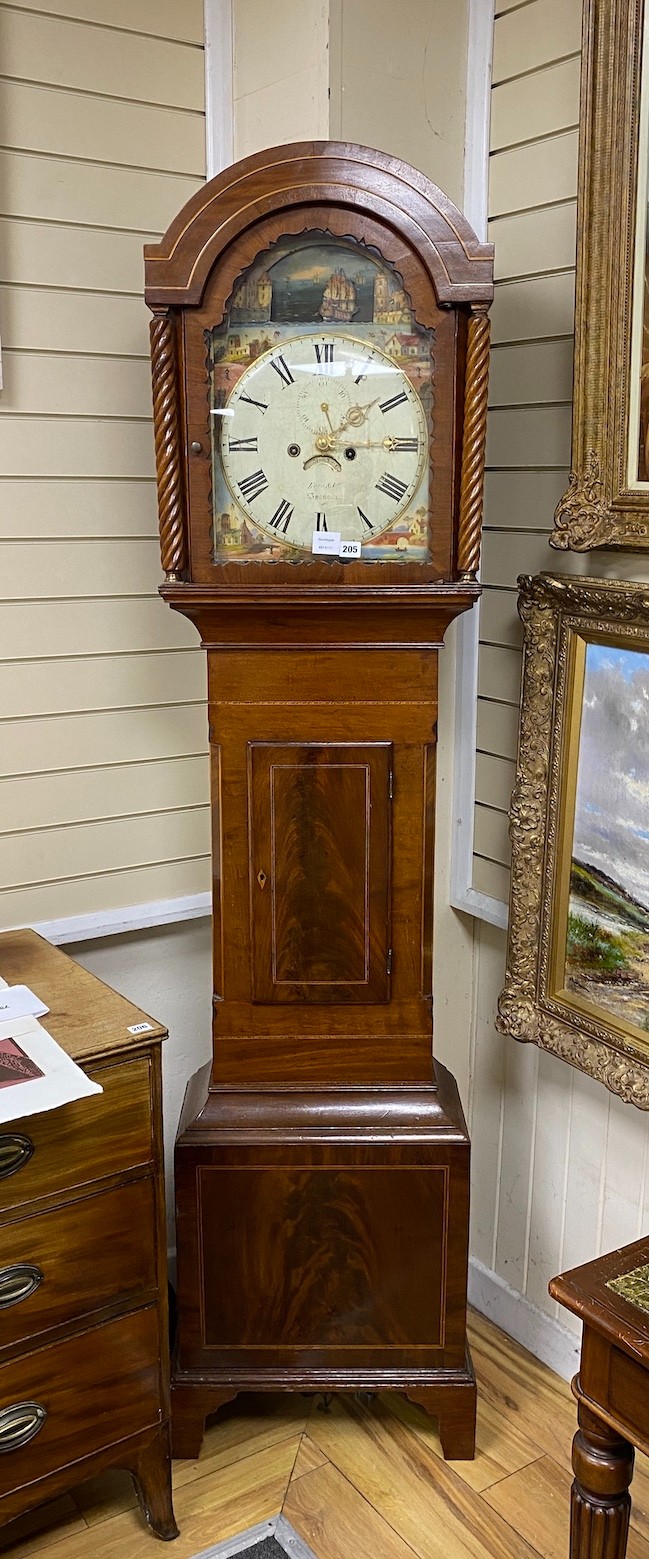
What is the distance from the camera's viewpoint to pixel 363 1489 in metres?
1.88

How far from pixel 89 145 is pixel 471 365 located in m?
0.74

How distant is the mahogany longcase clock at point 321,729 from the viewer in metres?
1.61

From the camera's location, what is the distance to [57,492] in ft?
6.36

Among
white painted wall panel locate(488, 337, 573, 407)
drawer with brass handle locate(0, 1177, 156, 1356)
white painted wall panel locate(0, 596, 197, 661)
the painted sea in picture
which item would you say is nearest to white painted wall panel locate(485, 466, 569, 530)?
white painted wall panel locate(488, 337, 573, 407)

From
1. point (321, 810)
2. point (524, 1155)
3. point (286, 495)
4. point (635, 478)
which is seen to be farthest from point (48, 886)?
point (635, 478)

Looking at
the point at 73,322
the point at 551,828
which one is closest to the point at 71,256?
the point at 73,322

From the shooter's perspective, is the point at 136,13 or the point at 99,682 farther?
the point at 99,682

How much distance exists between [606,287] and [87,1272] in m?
1.48

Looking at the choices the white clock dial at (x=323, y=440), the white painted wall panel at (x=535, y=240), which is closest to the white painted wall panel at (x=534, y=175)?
the white painted wall panel at (x=535, y=240)

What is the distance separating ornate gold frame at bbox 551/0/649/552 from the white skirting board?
4.39 ft

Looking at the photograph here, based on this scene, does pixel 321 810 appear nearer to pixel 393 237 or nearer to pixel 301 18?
pixel 393 237

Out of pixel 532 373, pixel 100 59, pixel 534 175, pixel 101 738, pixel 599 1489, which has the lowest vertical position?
pixel 599 1489

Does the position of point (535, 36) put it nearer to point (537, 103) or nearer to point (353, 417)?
point (537, 103)

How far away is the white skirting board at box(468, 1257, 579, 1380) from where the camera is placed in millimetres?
2117
